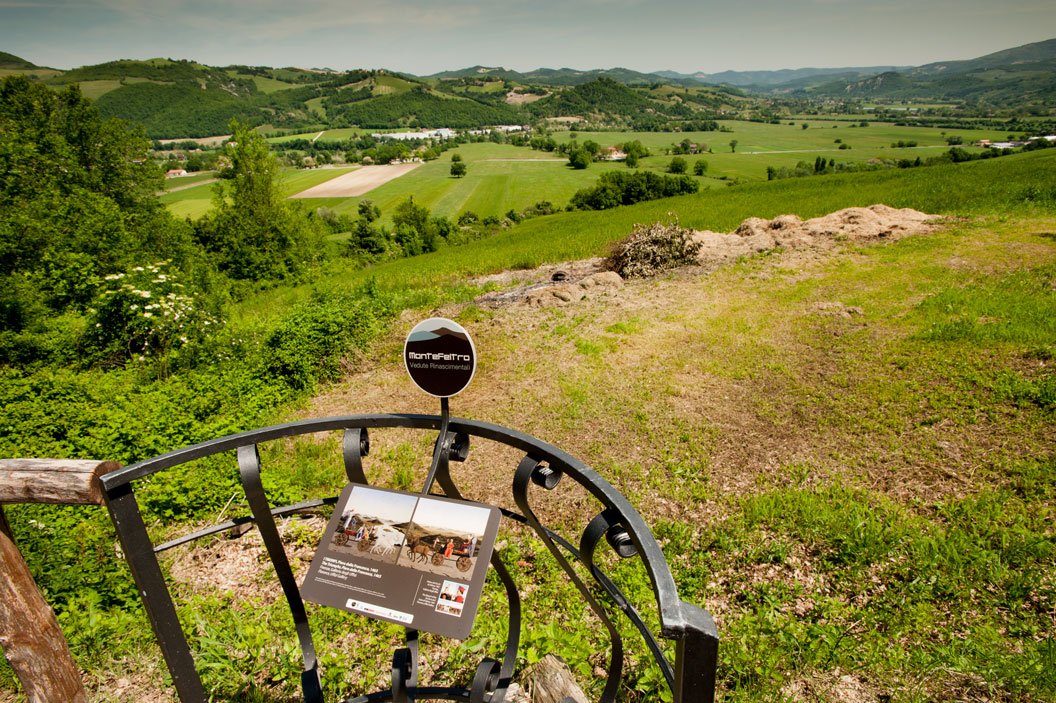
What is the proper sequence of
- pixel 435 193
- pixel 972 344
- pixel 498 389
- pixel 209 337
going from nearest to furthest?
pixel 972 344 → pixel 498 389 → pixel 209 337 → pixel 435 193

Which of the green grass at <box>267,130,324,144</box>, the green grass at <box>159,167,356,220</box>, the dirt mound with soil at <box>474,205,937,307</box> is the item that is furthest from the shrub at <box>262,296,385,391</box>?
the green grass at <box>267,130,324,144</box>

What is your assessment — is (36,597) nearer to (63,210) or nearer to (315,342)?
(315,342)

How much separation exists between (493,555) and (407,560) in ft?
1.31

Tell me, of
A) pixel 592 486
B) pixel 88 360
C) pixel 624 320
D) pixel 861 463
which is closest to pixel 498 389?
pixel 624 320

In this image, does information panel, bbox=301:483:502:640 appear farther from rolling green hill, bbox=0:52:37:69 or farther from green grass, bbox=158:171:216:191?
rolling green hill, bbox=0:52:37:69

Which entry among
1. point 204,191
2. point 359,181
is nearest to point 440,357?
point 204,191

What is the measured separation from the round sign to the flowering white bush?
10.1 m

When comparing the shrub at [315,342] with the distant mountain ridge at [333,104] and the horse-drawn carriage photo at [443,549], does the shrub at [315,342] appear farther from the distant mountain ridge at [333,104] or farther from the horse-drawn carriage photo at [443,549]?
the distant mountain ridge at [333,104]

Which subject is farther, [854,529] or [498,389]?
[498,389]

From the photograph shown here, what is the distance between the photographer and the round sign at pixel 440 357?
1.88 metres

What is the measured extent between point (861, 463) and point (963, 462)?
947mm

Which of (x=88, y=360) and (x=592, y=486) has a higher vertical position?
(x=592, y=486)

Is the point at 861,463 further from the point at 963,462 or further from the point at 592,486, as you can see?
the point at 592,486

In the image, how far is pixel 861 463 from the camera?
212 inches
